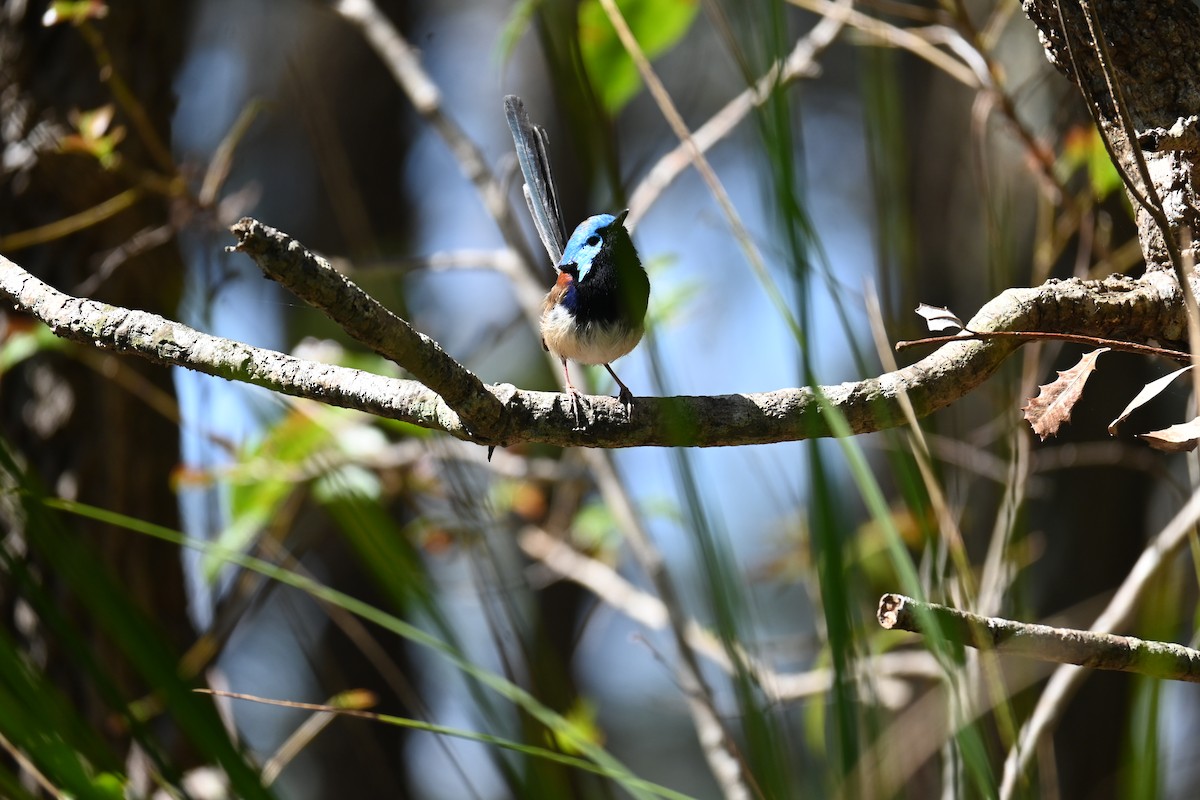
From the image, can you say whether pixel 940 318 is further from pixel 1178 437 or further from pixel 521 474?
pixel 521 474

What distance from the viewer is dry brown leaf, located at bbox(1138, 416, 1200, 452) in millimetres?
1019

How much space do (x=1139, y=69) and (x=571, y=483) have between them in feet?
8.86

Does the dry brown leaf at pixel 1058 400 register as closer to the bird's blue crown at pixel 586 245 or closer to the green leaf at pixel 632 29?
the bird's blue crown at pixel 586 245

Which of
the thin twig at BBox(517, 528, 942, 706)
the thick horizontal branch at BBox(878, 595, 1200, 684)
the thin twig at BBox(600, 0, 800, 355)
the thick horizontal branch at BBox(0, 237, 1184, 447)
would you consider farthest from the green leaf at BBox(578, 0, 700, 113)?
the thick horizontal branch at BBox(878, 595, 1200, 684)

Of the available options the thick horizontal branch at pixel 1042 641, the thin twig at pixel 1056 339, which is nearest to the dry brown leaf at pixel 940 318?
the thin twig at pixel 1056 339

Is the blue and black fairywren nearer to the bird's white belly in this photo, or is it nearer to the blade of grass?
the bird's white belly

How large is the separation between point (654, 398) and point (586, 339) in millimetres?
1092

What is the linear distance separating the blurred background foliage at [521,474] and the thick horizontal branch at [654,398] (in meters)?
0.06

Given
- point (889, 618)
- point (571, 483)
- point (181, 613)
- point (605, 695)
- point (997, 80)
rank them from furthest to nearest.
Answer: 1. point (605, 695)
2. point (571, 483)
3. point (181, 613)
4. point (997, 80)
5. point (889, 618)

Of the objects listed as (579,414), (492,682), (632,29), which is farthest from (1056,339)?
(632,29)

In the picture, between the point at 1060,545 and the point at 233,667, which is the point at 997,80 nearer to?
the point at 1060,545

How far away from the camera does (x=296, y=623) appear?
975 millimetres

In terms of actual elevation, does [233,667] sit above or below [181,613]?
below

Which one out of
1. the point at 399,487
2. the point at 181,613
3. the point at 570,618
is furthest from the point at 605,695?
the point at 181,613
